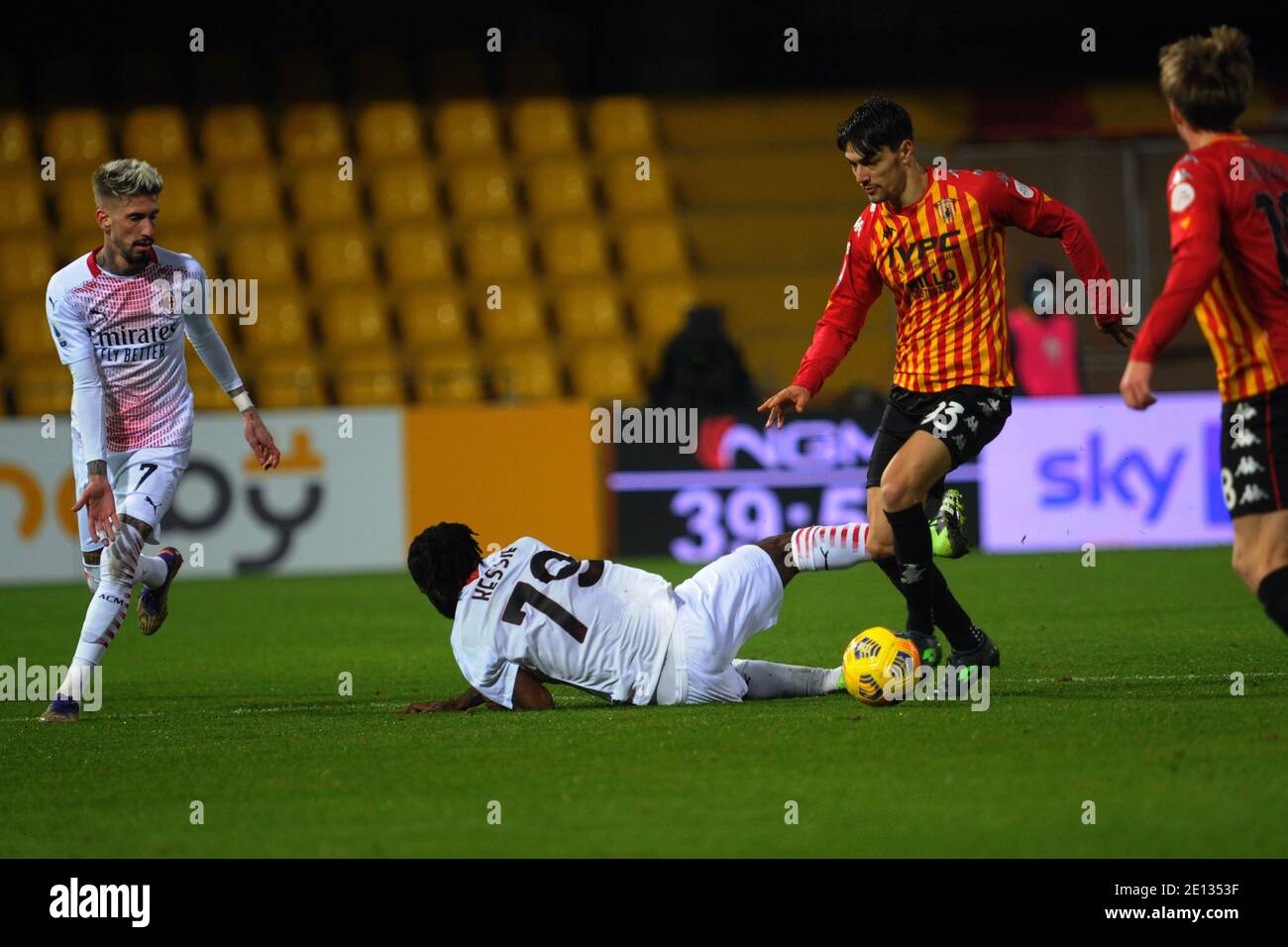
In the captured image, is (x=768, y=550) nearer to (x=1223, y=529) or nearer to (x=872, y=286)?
(x=872, y=286)

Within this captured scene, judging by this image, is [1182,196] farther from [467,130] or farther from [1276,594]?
[467,130]

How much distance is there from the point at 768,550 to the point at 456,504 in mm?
7684

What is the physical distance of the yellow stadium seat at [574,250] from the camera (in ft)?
59.7

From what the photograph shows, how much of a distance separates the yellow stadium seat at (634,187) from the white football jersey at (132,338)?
462 inches

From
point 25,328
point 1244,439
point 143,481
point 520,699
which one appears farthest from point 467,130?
point 1244,439

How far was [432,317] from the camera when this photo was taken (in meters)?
17.7

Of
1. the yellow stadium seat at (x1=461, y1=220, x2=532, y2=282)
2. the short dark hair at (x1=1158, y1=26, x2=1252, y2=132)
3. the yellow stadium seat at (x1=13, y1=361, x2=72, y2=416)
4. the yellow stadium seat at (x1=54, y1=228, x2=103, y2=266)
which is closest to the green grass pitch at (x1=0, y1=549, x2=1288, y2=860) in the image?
the short dark hair at (x1=1158, y1=26, x2=1252, y2=132)

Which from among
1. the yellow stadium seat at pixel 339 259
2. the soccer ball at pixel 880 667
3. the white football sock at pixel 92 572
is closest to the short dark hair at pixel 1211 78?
the soccer ball at pixel 880 667

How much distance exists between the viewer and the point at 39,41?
19688mm

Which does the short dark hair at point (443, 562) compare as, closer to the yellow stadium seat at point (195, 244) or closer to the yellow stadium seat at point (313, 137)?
the yellow stadium seat at point (195, 244)

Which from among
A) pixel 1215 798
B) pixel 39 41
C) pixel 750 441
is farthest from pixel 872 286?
pixel 39 41

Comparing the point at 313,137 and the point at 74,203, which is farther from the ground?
the point at 313,137

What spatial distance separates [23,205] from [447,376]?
573 cm

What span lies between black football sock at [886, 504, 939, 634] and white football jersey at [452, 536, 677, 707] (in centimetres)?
87
